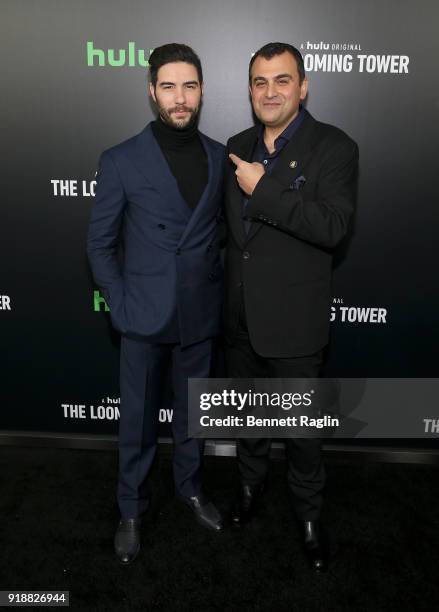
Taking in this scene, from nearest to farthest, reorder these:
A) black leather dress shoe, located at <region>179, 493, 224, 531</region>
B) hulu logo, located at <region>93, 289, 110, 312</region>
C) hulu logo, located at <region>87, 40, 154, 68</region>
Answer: black leather dress shoe, located at <region>179, 493, 224, 531</region>
hulu logo, located at <region>87, 40, 154, 68</region>
hulu logo, located at <region>93, 289, 110, 312</region>

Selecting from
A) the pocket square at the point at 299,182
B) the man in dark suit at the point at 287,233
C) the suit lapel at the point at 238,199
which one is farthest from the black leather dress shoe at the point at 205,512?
the pocket square at the point at 299,182

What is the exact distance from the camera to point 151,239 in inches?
79.6

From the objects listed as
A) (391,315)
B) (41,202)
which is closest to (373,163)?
(391,315)

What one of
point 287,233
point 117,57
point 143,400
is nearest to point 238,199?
point 287,233

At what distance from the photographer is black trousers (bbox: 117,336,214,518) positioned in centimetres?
216

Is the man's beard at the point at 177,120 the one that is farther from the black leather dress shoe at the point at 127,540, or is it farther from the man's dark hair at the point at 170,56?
the black leather dress shoe at the point at 127,540

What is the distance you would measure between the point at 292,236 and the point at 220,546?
1.26 meters

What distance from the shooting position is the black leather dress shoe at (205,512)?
92.4 inches

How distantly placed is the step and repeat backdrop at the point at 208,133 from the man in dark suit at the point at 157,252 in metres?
0.59

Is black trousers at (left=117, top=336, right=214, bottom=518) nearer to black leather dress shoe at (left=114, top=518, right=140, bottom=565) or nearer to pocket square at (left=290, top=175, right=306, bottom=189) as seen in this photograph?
black leather dress shoe at (left=114, top=518, right=140, bottom=565)

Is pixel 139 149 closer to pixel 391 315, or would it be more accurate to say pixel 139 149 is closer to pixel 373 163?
pixel 373 163

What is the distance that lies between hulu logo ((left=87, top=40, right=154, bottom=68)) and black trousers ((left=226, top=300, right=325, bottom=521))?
1239 millimetres

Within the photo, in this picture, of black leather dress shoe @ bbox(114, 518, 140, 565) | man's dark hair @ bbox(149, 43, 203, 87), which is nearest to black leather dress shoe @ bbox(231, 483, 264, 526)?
black leather dress shoe @ bbox(114, 518, 140, 565)

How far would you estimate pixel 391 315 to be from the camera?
2.74 meters
